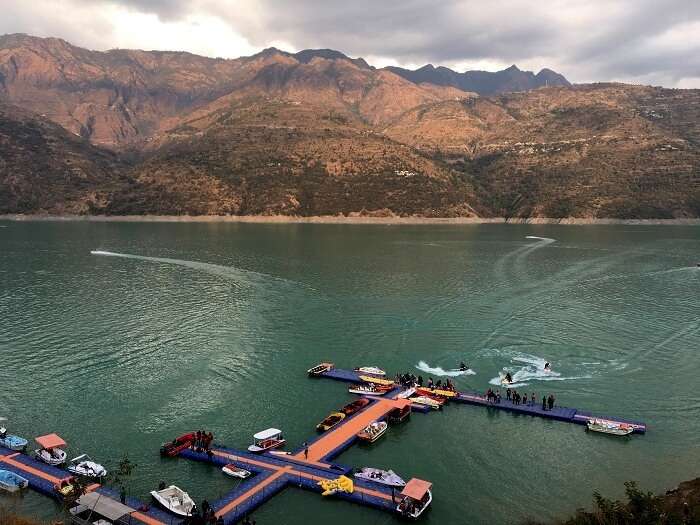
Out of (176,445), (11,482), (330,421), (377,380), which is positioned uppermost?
(377,380)

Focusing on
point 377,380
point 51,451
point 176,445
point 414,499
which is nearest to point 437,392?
point 377,380

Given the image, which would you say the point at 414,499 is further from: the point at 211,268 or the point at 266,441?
the point at 211,268

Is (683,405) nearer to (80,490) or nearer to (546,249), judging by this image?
(80,490)

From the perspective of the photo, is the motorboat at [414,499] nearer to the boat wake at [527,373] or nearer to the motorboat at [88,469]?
the motorboat at [88,469]

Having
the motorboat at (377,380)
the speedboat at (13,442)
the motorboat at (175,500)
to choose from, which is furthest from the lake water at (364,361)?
the speedboat at (13,442)

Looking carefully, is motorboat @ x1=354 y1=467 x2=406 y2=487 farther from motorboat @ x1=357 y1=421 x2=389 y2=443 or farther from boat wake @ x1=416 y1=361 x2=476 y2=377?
boat wake @ x1=416 y1=361 x2=476 y2=377

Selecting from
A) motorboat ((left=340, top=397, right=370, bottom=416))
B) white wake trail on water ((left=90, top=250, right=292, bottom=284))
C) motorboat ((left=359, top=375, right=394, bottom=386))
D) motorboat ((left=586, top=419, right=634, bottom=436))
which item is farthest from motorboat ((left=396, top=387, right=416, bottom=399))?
white wake trail on water ((left=90, top=250, right=292, bottom=284))
